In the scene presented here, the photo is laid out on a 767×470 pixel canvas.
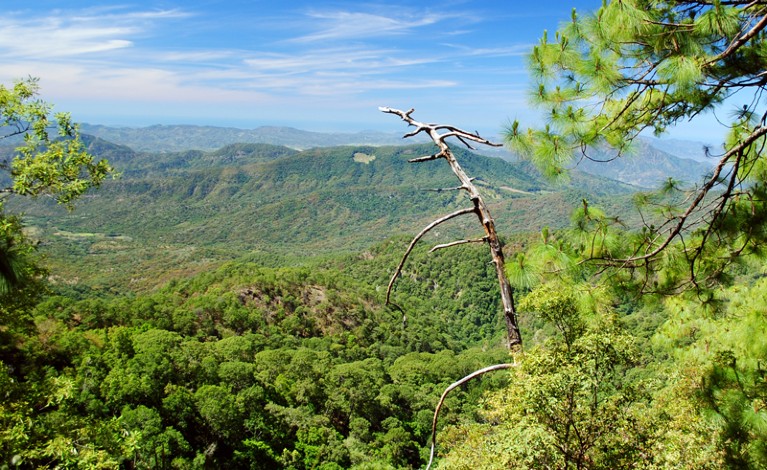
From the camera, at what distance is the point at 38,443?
530 centimetres

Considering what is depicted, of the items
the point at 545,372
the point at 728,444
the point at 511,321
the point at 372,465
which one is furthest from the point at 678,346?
the point at 372,465

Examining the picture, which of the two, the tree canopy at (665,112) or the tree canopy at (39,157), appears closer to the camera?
the tree canopy at (665,112)

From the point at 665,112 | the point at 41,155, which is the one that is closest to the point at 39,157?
the point at 41,155

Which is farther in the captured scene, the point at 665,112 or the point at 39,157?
the point at 39,157

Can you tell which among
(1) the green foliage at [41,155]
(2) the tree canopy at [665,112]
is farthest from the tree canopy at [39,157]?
(2) the tree canopy at [665,112]

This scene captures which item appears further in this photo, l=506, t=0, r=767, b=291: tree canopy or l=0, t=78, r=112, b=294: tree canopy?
l=0, t=78, r=112, b=294: tree canopy

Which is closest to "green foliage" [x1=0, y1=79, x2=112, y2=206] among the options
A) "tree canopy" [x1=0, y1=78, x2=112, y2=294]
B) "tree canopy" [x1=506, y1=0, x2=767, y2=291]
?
"tree canopy" [x1=0, y1=78, x2=112, y2=294]

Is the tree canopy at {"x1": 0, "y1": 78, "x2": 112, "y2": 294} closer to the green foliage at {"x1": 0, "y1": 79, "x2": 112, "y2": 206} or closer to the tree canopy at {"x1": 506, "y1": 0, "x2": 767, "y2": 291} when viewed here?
the green foliage at {"x1": 0, "y1": 79, "x2": 112, "y2": 206}

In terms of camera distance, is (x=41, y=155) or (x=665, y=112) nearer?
(x=665, y=112)

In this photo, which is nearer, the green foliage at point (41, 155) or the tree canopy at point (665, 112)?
the tree canopy at point (665, 112)

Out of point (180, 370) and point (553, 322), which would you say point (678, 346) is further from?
point (180, 370)

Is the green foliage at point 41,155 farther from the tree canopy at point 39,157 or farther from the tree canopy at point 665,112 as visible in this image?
the tree canopy at point 665,112

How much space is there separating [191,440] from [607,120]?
2765cm

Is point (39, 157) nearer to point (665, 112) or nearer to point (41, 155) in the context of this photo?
point (41, 155)
